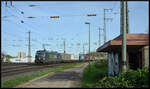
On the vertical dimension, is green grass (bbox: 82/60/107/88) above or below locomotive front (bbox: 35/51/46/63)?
below

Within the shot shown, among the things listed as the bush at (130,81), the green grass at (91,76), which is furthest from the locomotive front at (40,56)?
the bush at (130,81)

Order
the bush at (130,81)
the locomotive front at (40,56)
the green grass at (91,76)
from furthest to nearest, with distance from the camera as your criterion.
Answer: the locomotive front at (40,56) → the green grass at (91,76) → the bush at (130,81)

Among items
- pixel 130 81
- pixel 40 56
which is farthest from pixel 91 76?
pixel 40 56

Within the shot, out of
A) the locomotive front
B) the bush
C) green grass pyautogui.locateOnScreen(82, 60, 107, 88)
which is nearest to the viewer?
the bush

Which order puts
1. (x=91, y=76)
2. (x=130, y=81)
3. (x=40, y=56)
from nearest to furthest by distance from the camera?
1. (x=130, y=81)
2. (x=91, y=76)
3. (x=40, y=56)

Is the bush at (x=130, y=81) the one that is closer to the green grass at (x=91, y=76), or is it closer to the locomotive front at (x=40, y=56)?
the green grass at (x=91, y=76)

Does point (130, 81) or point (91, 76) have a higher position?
point (130, 81)

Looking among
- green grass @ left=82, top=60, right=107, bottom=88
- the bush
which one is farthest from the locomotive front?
the bush

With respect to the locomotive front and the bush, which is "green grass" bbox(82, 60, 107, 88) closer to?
the bush

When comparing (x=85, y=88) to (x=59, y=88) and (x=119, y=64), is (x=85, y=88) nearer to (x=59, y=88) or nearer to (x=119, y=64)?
(x=59, y=88)

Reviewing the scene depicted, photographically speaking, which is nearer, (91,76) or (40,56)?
(91,76)

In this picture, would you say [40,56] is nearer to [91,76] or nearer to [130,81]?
[91,76]

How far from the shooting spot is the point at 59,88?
12.7 meters

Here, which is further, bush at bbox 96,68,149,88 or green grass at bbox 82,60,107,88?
green grass at bbox 82,60,107,88
